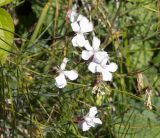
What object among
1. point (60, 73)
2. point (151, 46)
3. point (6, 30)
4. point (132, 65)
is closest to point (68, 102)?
point (60, 73)

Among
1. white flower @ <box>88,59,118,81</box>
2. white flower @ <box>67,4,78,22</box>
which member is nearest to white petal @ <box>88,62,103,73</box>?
white flower @ <box>88,59,118,81</box>

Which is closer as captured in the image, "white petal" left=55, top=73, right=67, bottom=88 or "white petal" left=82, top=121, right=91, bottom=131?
"white petal" left=55, top=73, right=67, bottom=88

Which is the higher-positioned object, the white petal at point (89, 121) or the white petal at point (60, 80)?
the white petal at point (60, 80)

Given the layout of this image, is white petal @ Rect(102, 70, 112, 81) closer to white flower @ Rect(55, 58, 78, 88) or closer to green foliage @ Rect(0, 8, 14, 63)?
white flower @ Rect(55, 58, 78, 88)

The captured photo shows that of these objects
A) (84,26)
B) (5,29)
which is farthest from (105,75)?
(5,29)

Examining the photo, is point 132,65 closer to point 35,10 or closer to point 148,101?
point 35,10

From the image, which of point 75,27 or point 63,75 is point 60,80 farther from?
point 75,27

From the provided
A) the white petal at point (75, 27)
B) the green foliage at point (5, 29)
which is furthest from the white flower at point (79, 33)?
the green foliage at point (5, 29)

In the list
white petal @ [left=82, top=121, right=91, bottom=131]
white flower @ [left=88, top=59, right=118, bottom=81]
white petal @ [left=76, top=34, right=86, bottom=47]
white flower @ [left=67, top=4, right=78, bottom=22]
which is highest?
white flower @ [left=67, top=4, right=78, bottom=22]

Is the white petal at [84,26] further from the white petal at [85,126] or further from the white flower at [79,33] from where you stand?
the white petal at [85,126]

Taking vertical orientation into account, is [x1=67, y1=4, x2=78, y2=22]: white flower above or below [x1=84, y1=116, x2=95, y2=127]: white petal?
above
